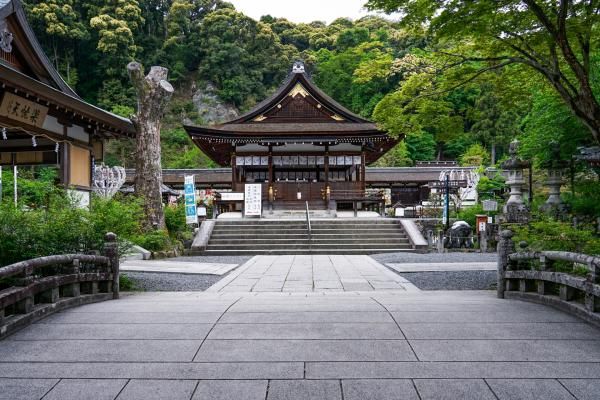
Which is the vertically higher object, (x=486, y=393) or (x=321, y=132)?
(x=321, y=132)

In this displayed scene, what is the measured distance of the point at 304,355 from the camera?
12.0ft

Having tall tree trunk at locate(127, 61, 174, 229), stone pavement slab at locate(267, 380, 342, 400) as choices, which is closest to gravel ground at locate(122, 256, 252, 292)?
tall tree trunk at locate(127, 61, 174, 229)

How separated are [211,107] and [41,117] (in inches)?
1733

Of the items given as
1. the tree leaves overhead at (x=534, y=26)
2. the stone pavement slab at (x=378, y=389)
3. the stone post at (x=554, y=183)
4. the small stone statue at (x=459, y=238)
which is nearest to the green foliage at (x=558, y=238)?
the tree leaves overhead at (x=534, y=26)

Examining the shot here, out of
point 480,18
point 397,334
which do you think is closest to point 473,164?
point 480,18

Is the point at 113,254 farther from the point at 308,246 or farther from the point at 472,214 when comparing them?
the point at 472,214

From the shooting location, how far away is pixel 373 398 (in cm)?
Answer: 294

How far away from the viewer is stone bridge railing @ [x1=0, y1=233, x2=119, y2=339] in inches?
174

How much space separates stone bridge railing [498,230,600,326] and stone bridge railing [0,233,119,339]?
5550mm

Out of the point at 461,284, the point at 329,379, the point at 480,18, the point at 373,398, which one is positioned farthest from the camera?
the point at 461,284

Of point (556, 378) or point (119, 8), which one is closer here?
point (556, 378)

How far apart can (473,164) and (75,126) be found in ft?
117

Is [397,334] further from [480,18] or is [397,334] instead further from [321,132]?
[321,132]

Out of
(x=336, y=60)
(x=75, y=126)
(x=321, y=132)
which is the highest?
(x=336, y=60)
